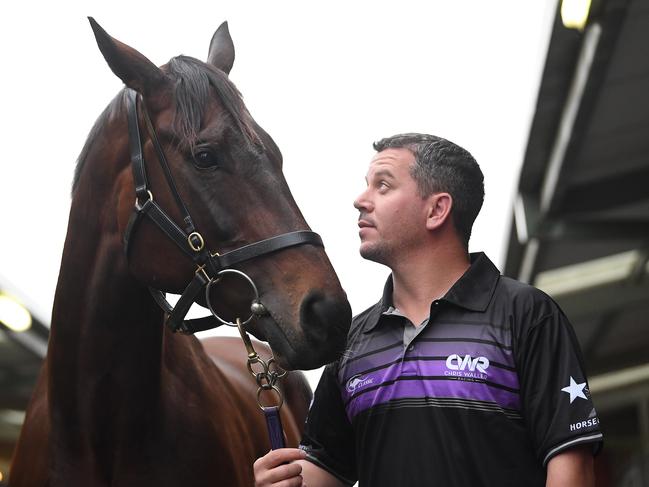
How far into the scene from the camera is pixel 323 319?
2.27 meters

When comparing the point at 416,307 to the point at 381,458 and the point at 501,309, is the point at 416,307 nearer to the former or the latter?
→ the point at 501,309

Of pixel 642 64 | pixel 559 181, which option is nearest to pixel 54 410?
pixel 642 64

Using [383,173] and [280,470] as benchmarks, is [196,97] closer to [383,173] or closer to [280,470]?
[383,173]

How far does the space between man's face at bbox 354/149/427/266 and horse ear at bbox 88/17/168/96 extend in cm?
70

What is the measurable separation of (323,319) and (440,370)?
0.30 m

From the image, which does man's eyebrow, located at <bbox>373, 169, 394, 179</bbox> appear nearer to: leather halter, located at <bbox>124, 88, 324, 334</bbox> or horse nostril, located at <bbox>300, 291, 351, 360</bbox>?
leather halter, located at <bbox>124, 88, 324, 334</bbox>

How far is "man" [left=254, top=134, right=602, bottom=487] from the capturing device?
2082 millimetres

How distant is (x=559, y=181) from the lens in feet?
25.3

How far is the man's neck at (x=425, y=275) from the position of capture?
233 cm

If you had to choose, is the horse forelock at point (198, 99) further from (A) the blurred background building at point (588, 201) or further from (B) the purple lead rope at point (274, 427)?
(A) the blurred background building at point (588, 201)

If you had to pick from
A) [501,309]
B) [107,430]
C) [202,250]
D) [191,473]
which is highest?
[202,250]

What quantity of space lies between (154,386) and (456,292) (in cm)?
100

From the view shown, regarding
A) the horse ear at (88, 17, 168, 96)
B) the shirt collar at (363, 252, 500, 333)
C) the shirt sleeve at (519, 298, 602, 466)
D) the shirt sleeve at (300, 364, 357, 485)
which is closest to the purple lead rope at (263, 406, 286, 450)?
the shirt sleeve at (300, 364, 357, 485)

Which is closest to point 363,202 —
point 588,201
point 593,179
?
point 593,179
